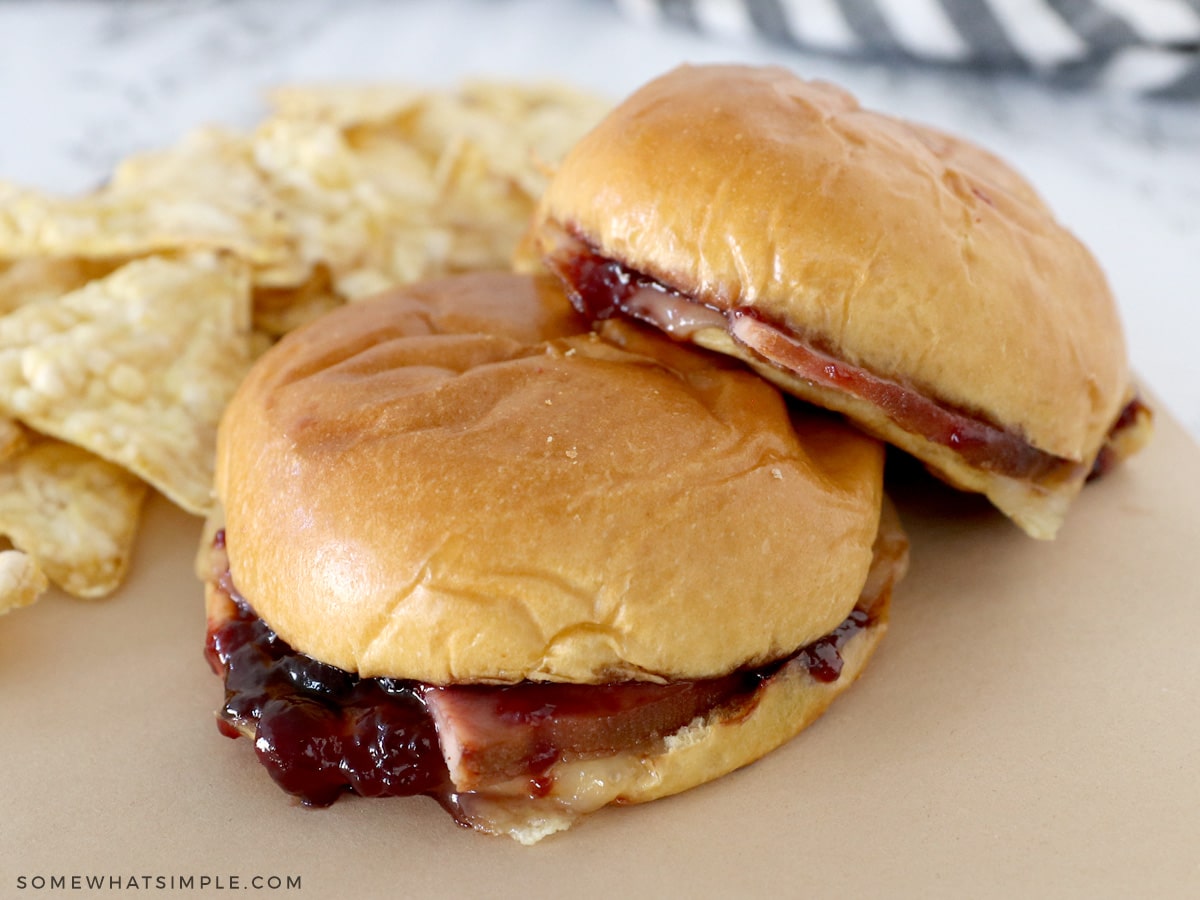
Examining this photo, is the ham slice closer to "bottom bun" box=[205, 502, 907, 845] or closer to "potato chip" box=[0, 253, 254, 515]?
"bottom bun" box=[205, 502, 907, 845]

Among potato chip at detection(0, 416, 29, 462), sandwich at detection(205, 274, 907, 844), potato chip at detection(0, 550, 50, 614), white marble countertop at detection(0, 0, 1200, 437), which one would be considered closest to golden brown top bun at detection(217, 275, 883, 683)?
sandwich at detection(205, 274, 907, 844)

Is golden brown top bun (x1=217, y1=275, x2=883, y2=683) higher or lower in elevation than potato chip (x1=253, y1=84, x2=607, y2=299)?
higher

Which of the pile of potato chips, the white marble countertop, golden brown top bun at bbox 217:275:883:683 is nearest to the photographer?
golden brown top bun at bbox 217:275:883:683

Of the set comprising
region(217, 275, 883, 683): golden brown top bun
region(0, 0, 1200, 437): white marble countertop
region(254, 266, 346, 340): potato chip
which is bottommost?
region(0, 0, 1200, 437): white marble countertop

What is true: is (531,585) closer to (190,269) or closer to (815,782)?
(815,782)

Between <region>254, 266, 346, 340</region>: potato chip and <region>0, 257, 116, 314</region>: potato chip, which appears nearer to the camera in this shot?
<region>0, 257, 116, 314</region>: potato chip

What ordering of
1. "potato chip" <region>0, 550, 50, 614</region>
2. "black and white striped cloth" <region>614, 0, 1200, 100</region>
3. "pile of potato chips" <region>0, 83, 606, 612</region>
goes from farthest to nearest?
"black and white striped cloth" <region>614, 0, 1200, 100</region>
"pile of potato chips" <region>0, 83, 606, 612</region>
"potato chip" <region>0, 550, 50, 614</region>

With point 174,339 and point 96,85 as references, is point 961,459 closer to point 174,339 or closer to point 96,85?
point 174,339

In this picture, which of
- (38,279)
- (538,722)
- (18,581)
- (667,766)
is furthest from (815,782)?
(38,279)
